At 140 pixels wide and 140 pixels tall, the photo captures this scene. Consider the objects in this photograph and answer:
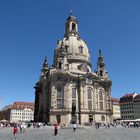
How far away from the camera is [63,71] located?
74.1 meters

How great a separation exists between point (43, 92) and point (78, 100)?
1108 cm

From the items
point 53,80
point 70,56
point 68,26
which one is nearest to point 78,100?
point 53,80

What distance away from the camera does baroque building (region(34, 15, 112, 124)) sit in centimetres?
7181

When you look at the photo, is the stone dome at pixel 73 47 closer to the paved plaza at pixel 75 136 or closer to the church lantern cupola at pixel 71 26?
the church lantern cupola at pixel 71 26

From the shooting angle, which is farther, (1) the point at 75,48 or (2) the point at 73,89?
(1) the point at 75,48

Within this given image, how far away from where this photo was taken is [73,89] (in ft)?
245

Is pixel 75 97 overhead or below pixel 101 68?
below

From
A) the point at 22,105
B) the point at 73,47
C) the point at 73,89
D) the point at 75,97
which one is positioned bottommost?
the point at 75,97

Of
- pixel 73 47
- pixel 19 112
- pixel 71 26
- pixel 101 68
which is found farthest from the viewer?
pixel 19 112

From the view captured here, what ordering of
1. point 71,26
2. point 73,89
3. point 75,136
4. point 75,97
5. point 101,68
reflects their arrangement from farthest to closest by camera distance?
point 71,26
point 101,68
point 73,89
point 75,97
point 75,136

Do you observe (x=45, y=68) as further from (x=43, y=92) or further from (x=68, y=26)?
(x=68, y=26)

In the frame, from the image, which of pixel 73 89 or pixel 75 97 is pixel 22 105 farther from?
pixel 75 97

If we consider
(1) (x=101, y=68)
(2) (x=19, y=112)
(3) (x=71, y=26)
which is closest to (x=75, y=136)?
(1) (x=101, y=68)

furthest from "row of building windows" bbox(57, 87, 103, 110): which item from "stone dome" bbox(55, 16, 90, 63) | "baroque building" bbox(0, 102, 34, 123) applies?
"baroque building" bbox(0, 102, 34, 123)
